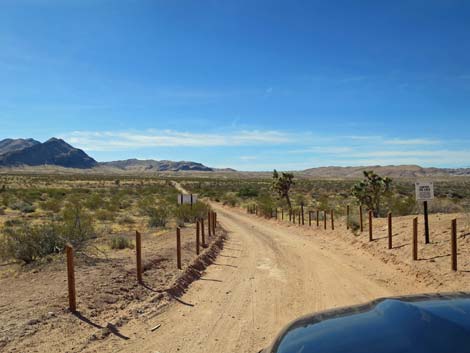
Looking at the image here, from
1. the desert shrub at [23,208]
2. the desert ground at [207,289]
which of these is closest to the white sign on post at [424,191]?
the desert ground at [207,289]

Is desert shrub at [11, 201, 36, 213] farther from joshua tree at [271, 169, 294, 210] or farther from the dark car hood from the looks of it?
the dark car hood

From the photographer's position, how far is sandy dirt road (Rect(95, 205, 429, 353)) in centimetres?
674

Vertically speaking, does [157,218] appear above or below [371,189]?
below

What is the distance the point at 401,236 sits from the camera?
15.1 metres

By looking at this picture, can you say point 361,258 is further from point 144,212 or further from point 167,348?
point 144,212

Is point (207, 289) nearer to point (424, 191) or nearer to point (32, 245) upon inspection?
point (32, 245)

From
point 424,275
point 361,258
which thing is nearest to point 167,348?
point 424,275

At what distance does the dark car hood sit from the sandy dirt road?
3.14 metres

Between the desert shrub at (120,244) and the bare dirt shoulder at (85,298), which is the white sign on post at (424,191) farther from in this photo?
the desert shrub at (120,244)

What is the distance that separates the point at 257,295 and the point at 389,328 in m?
6.53

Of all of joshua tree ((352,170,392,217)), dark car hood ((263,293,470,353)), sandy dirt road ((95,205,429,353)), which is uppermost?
joshua tree ((352,170,392,217))

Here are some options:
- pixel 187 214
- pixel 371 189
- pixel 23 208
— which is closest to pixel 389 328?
pixel 371 189

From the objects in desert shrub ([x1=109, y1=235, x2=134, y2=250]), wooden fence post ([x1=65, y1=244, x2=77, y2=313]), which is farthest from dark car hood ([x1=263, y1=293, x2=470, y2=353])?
desert shrub ([x1=109, y1=235, x2=134, y2=250])

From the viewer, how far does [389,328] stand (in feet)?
10.2
